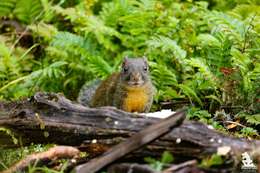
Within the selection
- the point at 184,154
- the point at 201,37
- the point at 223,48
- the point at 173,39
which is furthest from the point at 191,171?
the point at 173,39

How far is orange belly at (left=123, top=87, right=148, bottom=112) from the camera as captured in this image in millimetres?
6766

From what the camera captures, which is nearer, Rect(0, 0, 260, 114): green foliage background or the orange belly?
the orange belly

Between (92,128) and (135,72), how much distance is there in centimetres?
183

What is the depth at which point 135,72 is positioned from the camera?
21.8 feet

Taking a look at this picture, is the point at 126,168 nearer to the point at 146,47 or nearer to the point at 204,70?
the point at 204,70

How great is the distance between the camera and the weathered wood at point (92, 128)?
14.6 ft

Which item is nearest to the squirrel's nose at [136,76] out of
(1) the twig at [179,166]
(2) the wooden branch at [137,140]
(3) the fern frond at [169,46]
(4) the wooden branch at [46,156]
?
(3) the fern frond at [169,46]

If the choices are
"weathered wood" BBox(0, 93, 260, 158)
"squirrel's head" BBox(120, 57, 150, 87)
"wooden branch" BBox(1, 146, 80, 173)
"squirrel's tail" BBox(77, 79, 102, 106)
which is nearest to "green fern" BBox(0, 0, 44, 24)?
"squirrel's tail" BBox(77, 79, 102, 106)

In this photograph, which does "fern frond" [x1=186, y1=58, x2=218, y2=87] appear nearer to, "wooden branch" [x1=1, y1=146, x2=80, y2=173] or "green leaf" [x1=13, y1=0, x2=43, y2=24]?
"wooden branch" [x1=1, y1=146, x2=80, y2=173]

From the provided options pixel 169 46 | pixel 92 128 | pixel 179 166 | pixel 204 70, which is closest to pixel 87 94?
pixel 169 46

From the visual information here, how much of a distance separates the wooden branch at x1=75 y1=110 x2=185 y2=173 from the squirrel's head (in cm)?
234

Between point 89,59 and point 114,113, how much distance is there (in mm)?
3727

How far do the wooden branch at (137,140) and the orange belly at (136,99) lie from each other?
2.41 meters

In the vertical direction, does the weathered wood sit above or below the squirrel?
above
